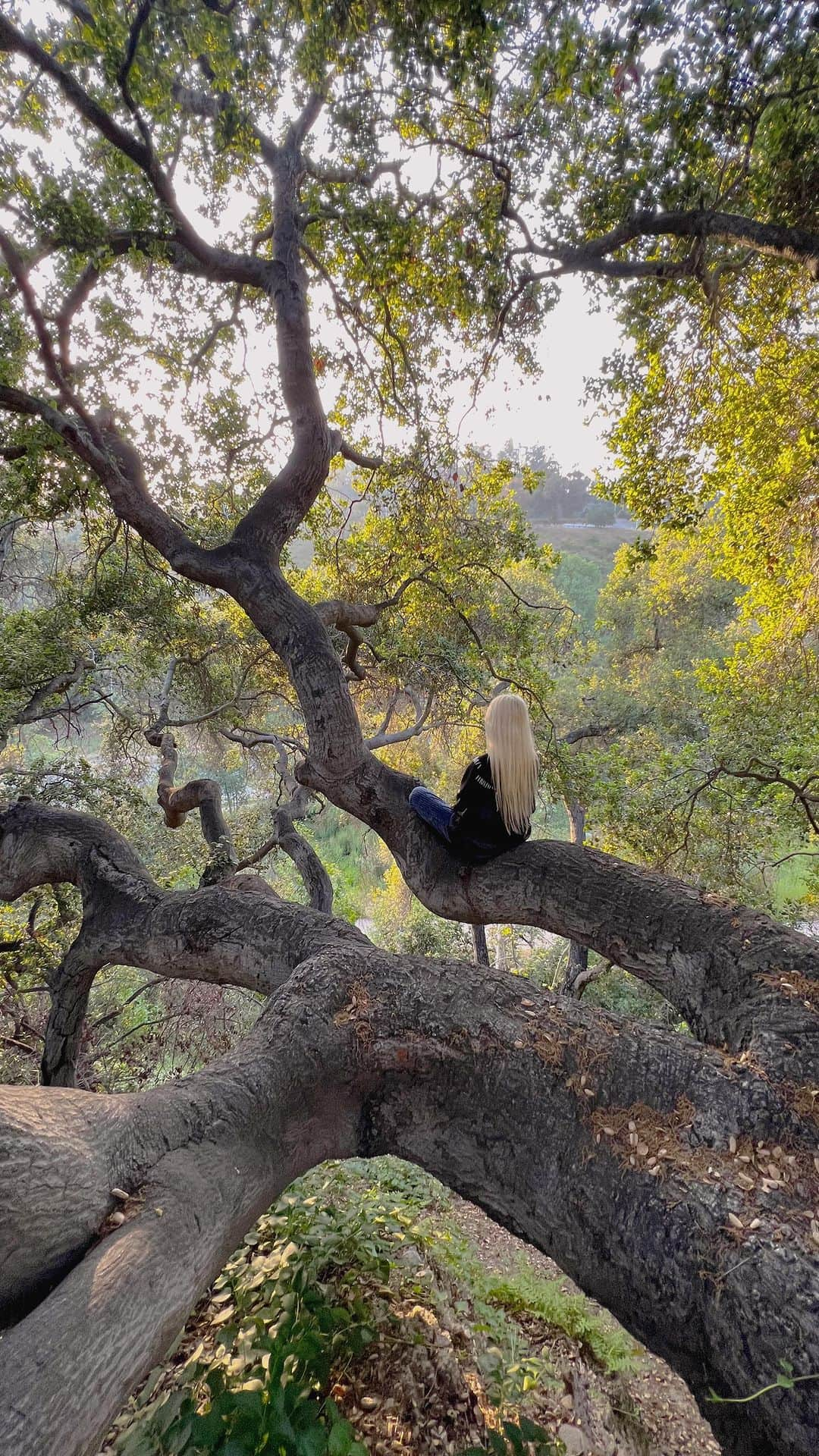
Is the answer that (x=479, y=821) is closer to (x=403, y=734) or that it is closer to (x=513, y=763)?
(x=513, y=763)

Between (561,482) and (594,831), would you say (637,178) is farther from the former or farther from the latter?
(561,482)

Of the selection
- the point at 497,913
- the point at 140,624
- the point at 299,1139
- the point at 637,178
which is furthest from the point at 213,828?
the point at 637,178

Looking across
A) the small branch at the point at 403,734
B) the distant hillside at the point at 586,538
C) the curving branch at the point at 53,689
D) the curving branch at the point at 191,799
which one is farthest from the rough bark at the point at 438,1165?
the distant hillside at the point at 586,538

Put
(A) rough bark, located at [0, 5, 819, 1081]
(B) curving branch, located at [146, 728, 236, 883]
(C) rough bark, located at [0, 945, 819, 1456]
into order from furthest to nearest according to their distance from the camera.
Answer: (B) curving branch, located at [146, 728, 236, 883] < (A) rough bark, located at [0, 5, 819, 1081] < (C) rough bark, located at [0, 945, 819, 1456]

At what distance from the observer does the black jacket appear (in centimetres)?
315

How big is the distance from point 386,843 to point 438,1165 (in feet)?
5.70

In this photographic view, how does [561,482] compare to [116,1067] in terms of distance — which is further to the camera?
[561,482]

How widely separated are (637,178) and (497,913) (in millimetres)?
4675

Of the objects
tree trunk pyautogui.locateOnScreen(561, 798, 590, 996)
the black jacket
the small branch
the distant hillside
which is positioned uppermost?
the distant hillside

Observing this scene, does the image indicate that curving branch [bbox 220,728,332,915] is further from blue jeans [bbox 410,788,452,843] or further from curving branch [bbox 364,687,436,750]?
blue jeans [bbox 410,788,452,843]

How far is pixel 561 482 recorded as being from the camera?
58.9 meters

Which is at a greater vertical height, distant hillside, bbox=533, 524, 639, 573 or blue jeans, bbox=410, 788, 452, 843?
distant hillside, bbox=533, 524, 639, 573

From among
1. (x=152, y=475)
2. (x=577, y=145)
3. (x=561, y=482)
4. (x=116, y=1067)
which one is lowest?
(x=116, y=1067)

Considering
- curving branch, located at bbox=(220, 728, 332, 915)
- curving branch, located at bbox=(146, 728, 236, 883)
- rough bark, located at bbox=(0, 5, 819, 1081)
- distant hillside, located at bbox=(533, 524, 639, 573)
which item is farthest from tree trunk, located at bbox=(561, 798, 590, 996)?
distant hillside, located at bbox=(533, 524, 639, 573)
